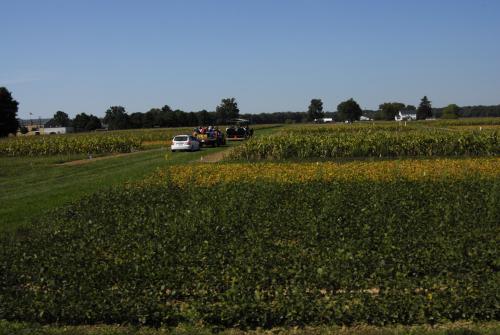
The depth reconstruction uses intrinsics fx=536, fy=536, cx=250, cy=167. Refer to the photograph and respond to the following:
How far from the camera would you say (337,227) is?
1068 cm

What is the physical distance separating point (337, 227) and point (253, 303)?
4.19m

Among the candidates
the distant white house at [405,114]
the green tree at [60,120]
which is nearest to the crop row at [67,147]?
the green tree at [60,120]

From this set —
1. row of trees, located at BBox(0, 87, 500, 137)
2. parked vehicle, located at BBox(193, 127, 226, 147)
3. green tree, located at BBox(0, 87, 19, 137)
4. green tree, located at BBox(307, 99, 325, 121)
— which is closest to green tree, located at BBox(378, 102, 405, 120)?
row of trees, located at BBox(0, 87, 500, 137)

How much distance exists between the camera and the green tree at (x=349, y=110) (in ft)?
564

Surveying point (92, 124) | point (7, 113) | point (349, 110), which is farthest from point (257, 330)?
point (349, 110)

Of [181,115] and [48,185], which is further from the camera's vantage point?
[181,115]

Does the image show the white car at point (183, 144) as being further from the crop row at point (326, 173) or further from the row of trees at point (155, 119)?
the row of trees at point (155, 119)

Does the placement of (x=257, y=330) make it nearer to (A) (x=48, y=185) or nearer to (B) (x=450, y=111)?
(A) (x=48, y=185)

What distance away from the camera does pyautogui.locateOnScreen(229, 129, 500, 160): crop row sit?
3070cm

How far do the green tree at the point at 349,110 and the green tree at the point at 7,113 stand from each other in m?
105

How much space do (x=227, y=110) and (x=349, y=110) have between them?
40072 millimetres

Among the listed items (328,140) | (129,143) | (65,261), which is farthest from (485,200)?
(129,143)

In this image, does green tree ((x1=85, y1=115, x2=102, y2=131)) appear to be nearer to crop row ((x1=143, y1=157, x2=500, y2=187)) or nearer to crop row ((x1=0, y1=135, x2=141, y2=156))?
crop row ((x1=0, y1=135, x2=141, y2=156))

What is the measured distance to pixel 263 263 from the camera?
27.3 feet
